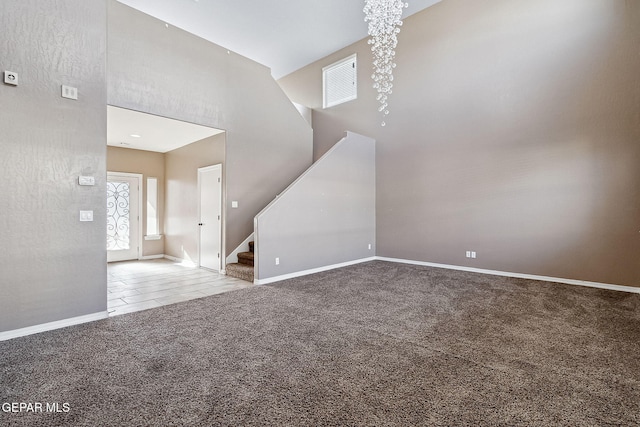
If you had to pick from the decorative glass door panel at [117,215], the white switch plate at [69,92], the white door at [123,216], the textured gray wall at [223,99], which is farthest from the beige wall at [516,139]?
the decorative glass door panel at [117,215]

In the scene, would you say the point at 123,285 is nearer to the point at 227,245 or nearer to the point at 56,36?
the point at 227,245

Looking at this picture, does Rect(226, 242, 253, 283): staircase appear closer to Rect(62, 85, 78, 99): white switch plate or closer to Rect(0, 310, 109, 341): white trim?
Rect(0, 310, 109, 341): white trim

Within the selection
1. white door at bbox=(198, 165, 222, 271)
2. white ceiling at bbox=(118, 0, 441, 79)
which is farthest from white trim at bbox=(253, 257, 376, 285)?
white ceiling at bbox=(118, 0, 441, 79)

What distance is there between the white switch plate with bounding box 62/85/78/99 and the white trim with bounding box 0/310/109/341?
2452 millimetres

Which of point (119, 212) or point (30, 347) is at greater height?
point (119, 212)

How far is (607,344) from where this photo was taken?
2604mm

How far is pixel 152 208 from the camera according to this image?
7.38 metres

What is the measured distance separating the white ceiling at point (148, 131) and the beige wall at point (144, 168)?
223 mm

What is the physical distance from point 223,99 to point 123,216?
4068 millimetres

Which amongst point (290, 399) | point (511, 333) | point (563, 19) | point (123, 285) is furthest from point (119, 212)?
point (563, 19)

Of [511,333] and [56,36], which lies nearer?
[511,333]

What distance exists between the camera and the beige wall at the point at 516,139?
14.1ft

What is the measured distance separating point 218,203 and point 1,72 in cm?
338

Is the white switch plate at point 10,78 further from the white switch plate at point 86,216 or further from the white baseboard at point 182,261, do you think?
the white baseboard at point 182,261
